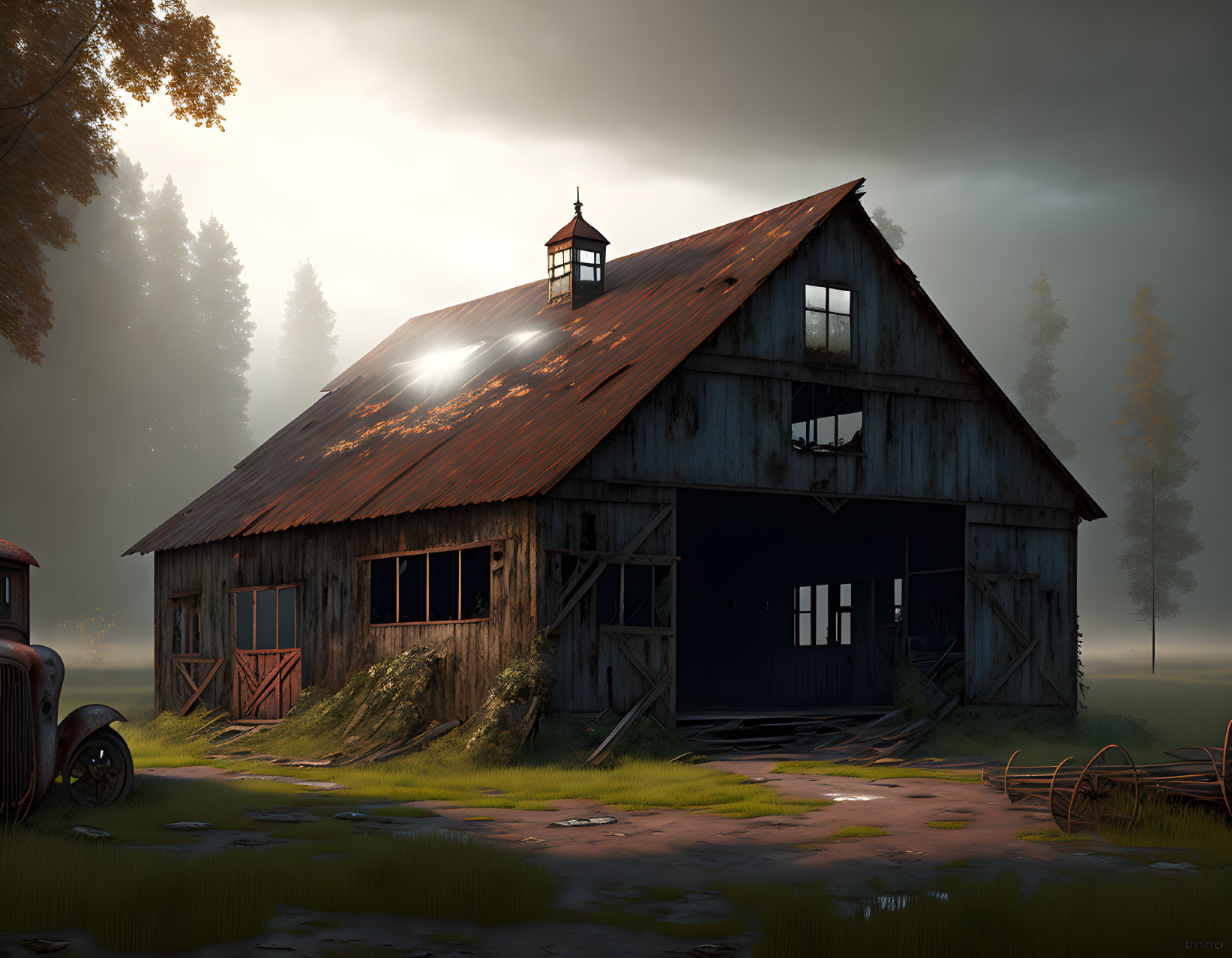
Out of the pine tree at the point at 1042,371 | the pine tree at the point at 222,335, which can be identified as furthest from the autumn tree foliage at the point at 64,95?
the pine tree at the point at 1042,371

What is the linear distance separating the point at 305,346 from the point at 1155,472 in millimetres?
83736

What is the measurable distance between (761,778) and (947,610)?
1072 centimetres

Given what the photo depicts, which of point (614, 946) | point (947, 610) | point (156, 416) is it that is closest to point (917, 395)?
point (947, 610)

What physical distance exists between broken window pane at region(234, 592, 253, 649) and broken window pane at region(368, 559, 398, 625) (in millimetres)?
5389

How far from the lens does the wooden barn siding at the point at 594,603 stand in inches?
824

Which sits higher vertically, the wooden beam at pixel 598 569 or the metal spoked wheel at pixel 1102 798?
the wooden beam at pixel 598 569

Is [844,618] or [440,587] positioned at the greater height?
[440,587]

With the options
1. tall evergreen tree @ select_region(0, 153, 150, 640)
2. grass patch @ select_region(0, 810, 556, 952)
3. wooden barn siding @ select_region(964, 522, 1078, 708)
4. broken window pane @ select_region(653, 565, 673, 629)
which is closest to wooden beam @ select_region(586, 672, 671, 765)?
broken window pane @ select_region(653, 565, 673, 629)

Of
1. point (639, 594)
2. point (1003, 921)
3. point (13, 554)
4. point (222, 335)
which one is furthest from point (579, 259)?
point (222, 335)

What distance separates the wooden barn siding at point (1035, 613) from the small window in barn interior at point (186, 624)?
1844cm

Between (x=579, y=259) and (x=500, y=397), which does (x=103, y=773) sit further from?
(x=579, y=259)

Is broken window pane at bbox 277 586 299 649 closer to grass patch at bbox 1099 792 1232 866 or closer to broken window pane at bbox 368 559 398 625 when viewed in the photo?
broken window pane at bbox 368 559 398 625

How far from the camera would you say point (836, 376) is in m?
24.1

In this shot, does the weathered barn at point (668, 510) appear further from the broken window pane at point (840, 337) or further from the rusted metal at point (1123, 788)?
the rusted metal at point (1123, 788)
